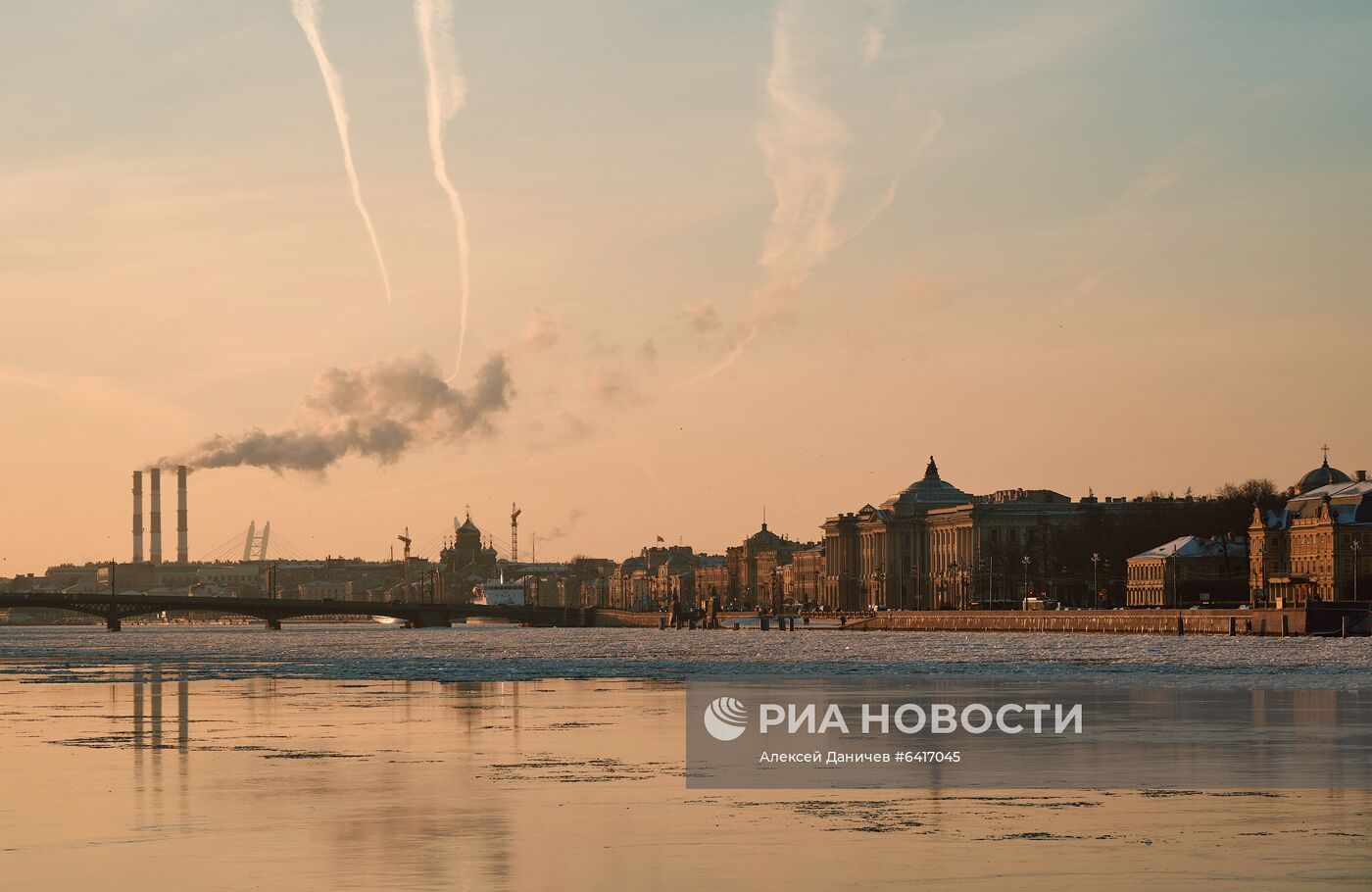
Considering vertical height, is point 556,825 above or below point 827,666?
above

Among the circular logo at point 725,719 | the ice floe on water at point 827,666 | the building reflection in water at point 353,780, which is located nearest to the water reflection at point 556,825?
the building reflection in water at point 353,780

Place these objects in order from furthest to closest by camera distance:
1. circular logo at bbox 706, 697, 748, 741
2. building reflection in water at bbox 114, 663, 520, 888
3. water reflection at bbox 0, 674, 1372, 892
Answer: circular logo at bbox 706, 697, 748, 741 < building reflection in water at bbox 114, 663, 520, 888 < water reflection at bbox 0, 674, 1372, 892

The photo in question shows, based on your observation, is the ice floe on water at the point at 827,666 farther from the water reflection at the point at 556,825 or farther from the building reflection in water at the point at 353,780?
the water reflection at the point at 556,825

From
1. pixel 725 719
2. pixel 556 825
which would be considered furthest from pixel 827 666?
pixel 556 825

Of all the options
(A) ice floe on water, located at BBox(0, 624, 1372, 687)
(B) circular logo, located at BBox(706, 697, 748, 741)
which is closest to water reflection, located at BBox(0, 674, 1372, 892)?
(B) circular logo, located at BBox(706, 697, 748, 741)

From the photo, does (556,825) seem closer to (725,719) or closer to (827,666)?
(725,719)

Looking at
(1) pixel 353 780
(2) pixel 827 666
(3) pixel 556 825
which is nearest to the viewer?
(3) pixel 556 825

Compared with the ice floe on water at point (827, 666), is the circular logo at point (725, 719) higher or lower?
higher

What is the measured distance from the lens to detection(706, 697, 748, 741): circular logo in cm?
3678

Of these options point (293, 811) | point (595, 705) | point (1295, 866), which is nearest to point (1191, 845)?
point (1295, 866)

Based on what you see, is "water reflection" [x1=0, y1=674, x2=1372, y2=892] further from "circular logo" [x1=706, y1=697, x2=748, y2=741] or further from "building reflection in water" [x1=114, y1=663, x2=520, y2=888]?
"circular logo" [x1=706, y1=697, x2=748, y2=741]

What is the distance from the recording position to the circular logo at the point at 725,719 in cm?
3678

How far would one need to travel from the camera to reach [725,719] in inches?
1641

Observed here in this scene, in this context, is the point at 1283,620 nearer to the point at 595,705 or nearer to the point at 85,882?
the point at 595,705
